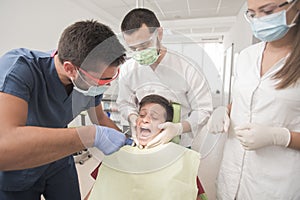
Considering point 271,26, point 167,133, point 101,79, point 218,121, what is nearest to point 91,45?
point 101,79

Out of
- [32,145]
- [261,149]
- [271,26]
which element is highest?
[271,26]

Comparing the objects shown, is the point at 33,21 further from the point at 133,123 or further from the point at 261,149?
the point at 261,149

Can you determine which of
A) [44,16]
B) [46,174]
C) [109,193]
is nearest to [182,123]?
[109,193]

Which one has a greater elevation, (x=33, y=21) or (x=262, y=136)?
(x=33, y=21)

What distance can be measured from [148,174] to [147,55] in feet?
1.65

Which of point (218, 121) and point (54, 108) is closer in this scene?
point (218, 121)

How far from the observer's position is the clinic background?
72cm

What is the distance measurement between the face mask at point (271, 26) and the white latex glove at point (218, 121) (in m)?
0.34

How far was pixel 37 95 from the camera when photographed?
855 millimetres

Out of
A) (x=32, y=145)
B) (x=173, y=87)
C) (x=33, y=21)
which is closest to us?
(x=32, y=145)

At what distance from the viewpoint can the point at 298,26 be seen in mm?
792

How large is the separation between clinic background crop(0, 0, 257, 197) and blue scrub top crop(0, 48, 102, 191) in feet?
0.27

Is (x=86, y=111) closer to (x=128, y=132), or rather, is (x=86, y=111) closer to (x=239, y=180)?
(x=128, y=132)

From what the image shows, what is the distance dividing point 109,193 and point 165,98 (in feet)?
1.56
